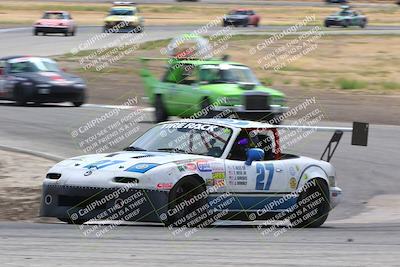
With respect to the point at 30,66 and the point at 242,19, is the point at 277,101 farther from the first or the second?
the point at 242,19

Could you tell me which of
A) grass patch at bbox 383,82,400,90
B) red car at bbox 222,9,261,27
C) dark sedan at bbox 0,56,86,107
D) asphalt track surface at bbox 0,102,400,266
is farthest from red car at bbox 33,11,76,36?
asphalt track surface at bbox 0,102,400,266

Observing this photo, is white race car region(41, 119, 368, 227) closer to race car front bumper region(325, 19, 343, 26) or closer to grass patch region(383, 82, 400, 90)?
grass patch region(383, 82, 400, 90)

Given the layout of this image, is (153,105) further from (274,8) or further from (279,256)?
(274,8)

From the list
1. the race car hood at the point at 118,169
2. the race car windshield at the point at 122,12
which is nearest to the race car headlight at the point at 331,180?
the race car hood at the point at 118,169

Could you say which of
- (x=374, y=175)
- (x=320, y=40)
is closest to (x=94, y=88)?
(x=374, y=175)

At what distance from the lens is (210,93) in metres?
23.1

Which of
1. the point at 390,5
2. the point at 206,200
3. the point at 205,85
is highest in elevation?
the point at 206,200

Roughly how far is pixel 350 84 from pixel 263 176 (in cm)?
2300

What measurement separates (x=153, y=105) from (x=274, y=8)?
63.9 m

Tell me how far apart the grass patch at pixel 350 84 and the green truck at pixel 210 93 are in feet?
33.2

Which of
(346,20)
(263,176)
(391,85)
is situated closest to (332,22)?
(346,20)

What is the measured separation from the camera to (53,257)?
8.37 m

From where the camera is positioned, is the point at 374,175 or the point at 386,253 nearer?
the point at 386,253

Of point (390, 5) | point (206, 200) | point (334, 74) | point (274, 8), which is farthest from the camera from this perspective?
point (390, 5)
